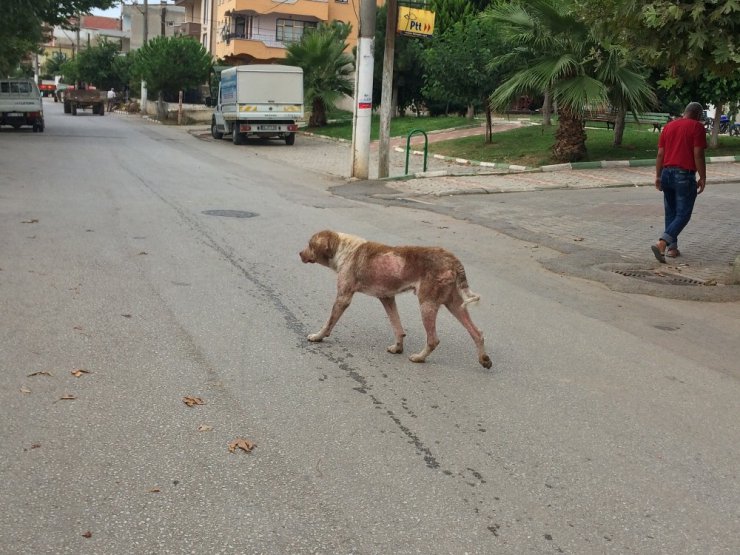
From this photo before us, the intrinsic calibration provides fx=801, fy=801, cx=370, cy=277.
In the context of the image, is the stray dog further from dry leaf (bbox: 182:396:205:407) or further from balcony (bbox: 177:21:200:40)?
balcony (bbox: 177:21:200:40)

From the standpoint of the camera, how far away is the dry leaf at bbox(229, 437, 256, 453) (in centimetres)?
412

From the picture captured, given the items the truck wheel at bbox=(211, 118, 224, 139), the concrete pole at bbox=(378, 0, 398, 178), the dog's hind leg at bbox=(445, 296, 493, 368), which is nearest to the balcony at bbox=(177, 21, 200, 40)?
the truck wheel at bbox=(211, 118, 224, 139)

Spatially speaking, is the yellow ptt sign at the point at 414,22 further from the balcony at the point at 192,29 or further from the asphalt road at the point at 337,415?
the balcony at the point at 192,29

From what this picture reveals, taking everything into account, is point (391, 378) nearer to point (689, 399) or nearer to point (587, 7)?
point (689, 399)

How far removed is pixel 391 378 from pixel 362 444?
1.14m

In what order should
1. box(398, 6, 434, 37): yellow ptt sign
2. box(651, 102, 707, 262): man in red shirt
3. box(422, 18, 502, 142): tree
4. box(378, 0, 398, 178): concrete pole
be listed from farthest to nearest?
box(422, 18, 502, 142): tree → box(398, 6, 434, 37): yellow ptt sign → box(378, 0, 398, 178): concrete pole → box(651, 102, 707, 262): man in red shirt

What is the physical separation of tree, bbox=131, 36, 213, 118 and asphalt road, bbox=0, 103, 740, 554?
37.3 m

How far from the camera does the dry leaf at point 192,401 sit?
4.72 metres

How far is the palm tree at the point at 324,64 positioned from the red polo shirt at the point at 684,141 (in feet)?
85.8

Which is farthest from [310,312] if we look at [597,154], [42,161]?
[597,154]

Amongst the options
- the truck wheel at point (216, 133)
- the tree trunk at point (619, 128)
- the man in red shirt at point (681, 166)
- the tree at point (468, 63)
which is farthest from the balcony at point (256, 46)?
the man in red shirt at point (681, 166)

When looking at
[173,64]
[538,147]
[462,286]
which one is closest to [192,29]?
[173,64]

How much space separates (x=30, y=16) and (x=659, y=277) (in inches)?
962

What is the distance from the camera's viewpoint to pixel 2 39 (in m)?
29.9
